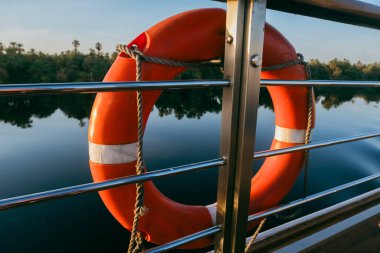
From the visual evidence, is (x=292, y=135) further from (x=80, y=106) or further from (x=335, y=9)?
(x=80, y=106)

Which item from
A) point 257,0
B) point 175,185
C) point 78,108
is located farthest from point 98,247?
point 78,108

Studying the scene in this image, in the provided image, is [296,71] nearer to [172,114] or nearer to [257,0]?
[257,0]

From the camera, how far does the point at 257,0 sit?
60 cm

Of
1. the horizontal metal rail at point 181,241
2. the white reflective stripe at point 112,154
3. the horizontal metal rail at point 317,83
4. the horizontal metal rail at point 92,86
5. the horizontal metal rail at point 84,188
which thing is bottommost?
the horizontal metal rail at point 181,241

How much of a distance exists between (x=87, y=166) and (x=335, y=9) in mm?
6108

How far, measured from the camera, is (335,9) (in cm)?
67

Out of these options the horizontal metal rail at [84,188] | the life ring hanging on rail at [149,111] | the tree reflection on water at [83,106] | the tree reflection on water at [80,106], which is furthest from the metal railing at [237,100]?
the tree reflection on water at [80,106]

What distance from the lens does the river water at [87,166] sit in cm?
403

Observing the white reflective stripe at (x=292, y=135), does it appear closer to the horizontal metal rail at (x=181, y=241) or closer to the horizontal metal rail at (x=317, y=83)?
the horizontal metal rail at (x=317, y=83)

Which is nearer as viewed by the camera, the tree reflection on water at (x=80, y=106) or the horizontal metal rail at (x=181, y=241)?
the horizontal metal rail at (x=181, y=241)

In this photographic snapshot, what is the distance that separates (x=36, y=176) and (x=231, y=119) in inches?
235

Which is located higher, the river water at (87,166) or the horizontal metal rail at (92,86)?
the horizontal metal rail at (92,86)

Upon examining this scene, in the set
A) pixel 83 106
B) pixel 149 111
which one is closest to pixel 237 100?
pixel 149 111

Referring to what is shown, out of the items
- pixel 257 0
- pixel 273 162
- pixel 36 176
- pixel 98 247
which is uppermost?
pixel 257 0
